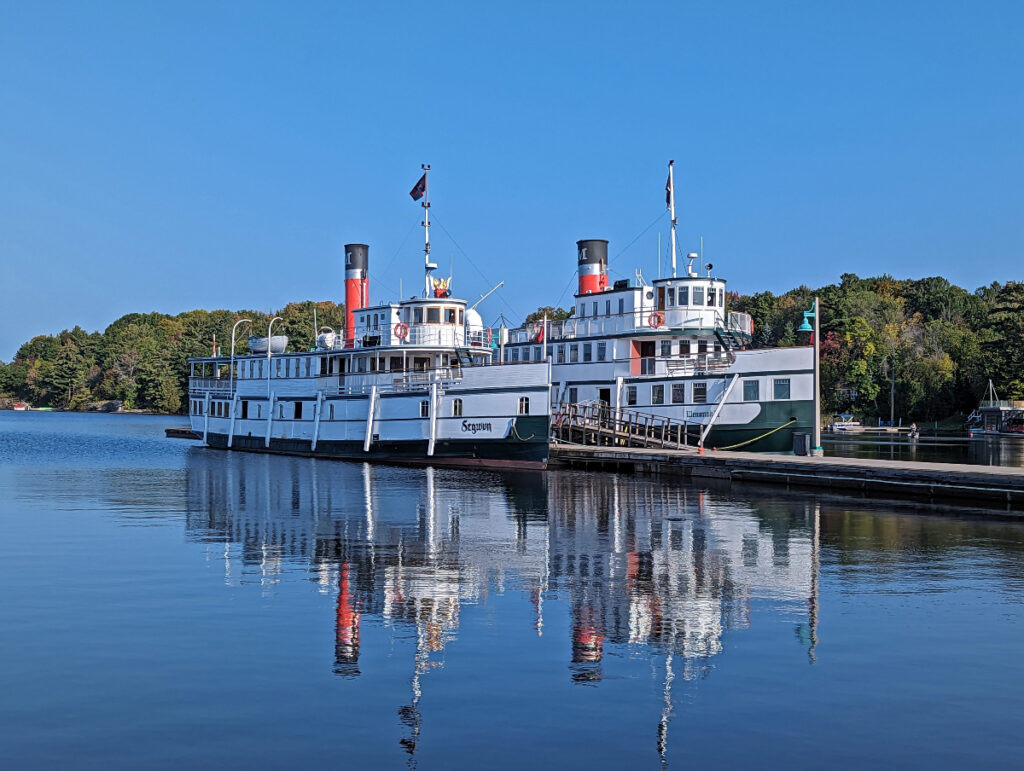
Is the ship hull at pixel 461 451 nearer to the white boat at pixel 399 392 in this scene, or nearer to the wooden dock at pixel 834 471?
the white boat at pixel 399 392

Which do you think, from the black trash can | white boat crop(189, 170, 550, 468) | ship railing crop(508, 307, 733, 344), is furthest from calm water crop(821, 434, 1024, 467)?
white boat crop(189, 170, 550, 468)

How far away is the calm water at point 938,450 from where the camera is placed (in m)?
60.9

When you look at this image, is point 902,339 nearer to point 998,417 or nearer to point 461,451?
point 998,417

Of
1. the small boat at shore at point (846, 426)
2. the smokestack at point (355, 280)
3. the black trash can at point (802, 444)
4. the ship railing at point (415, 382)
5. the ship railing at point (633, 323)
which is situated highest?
the smokestack at point (355, 280)

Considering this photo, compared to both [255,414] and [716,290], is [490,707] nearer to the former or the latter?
[716,290]

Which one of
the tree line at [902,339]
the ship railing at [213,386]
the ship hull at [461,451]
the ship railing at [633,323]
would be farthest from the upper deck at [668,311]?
the tree line at [902,339]

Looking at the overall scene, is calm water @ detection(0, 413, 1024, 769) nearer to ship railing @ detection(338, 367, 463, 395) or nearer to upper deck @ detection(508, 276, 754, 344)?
ship railing @ detection(338, 367, 463, 395)

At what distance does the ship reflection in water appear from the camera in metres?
17.5

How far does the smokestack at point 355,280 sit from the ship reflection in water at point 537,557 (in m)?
24.7

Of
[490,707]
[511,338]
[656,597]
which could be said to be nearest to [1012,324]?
[511,338]

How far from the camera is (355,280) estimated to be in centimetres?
6931

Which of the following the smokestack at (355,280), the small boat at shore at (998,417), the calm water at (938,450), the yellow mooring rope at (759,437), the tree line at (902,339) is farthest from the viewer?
the tree line at (902,339)

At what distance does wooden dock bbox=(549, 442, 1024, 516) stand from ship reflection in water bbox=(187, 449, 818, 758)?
3641mm

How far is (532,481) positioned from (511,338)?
24.1 m
